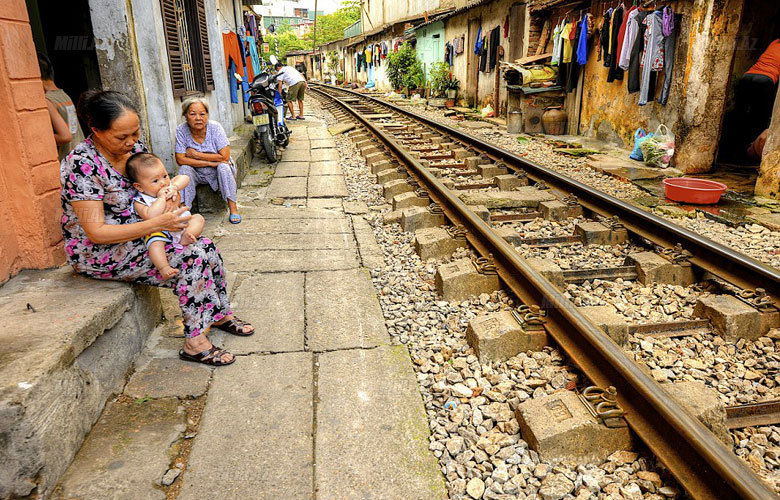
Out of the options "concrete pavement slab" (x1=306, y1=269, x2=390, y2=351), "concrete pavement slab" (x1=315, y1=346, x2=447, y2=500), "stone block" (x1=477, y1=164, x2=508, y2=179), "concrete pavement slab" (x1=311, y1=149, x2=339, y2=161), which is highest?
"stone block" (x1=477, y1=164, x2=508, y2=179)

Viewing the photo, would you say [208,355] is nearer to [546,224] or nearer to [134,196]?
[134,196]

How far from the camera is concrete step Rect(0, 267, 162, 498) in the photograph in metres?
1.65

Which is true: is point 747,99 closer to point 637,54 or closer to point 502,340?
point 637,54

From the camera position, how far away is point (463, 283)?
317 centimetres

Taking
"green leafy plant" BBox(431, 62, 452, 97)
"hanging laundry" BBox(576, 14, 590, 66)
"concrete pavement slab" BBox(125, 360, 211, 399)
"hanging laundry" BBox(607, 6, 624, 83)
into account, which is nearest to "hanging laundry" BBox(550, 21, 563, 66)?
"hanging laundry" BBox(576, 14, 590, 66)

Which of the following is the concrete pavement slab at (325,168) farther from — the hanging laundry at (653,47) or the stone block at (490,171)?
the hanging laundry at (653,47)

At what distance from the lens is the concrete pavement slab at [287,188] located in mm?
6066

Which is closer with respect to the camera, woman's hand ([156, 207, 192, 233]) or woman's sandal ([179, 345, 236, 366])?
woman's hand ([156, 207, 192, 233])

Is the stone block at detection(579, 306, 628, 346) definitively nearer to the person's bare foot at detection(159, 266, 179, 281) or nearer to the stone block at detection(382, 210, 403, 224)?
the person's bare foot at detection(159, 266, 179, 281)

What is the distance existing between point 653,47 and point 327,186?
5.22 metres

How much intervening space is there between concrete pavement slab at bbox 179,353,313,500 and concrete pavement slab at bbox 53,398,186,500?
0.12 metres

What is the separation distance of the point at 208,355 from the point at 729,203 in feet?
17.4

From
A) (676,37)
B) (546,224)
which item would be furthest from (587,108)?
(546,224)

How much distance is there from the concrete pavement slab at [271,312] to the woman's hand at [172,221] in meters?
0.71
